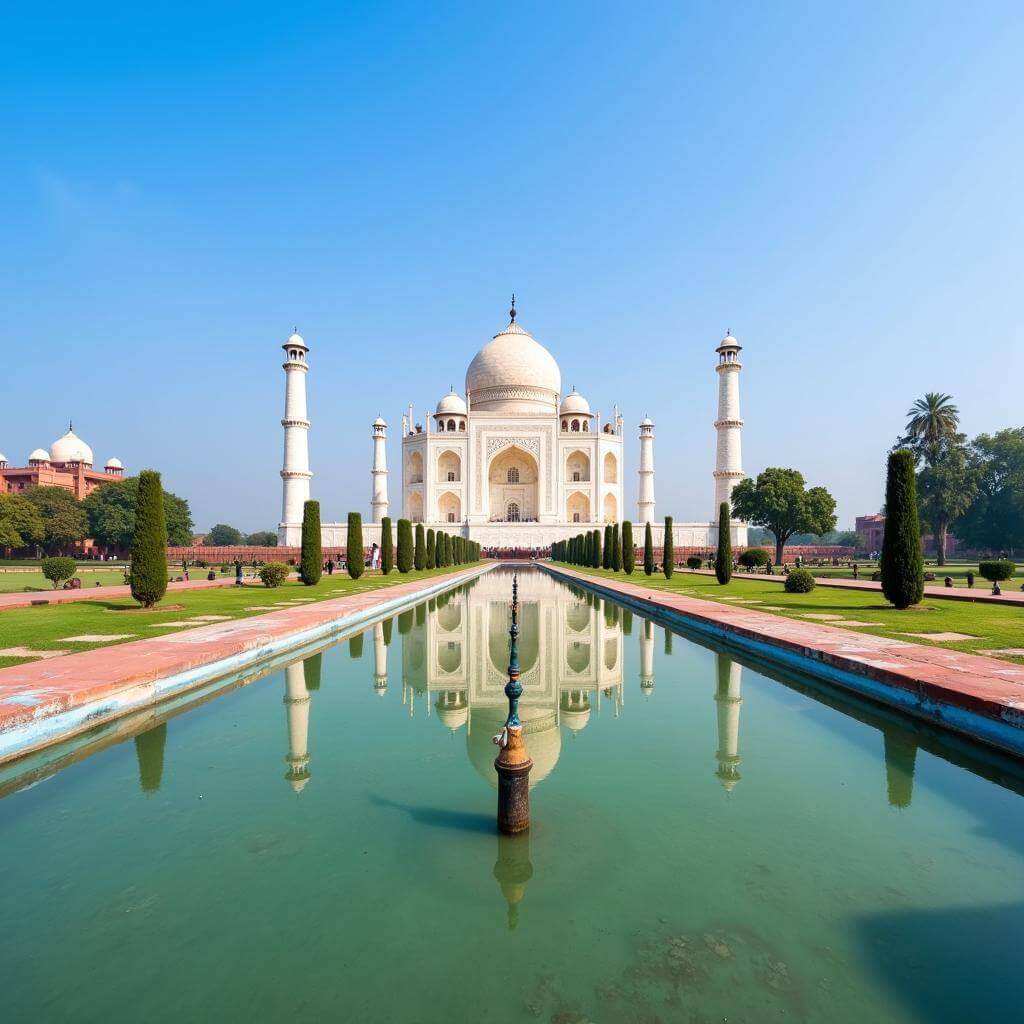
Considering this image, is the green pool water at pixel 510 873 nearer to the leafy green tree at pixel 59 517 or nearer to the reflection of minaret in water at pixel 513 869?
the reflection of minaret in water at pixel 513 869

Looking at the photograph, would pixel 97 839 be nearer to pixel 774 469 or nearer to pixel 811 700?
pixel 811 700

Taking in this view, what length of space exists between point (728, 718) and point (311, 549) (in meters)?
12.4

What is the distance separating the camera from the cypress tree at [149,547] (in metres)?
8.78

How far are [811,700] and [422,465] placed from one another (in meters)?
37.4

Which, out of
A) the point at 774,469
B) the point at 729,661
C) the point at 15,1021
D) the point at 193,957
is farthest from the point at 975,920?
the point at 774,469

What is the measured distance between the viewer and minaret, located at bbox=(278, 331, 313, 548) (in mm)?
35031

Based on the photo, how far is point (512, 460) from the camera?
41969 mm

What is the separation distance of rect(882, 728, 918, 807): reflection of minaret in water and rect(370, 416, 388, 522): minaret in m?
37.9

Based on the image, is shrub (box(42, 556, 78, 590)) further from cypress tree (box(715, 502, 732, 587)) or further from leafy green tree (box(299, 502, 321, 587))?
cypress tree (box(715, 502, 732, 587))

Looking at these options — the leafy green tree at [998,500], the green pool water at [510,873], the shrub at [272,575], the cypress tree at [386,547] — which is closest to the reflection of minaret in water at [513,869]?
the green pool water at [510,873]

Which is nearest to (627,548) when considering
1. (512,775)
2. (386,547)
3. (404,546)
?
(404,546)

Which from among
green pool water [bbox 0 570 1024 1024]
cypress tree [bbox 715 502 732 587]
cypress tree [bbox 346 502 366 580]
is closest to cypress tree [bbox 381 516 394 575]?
cypress tree [bbox 346 502 366 580]

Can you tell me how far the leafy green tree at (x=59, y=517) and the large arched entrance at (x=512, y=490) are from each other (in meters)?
23.1

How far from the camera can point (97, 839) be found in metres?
2.37
